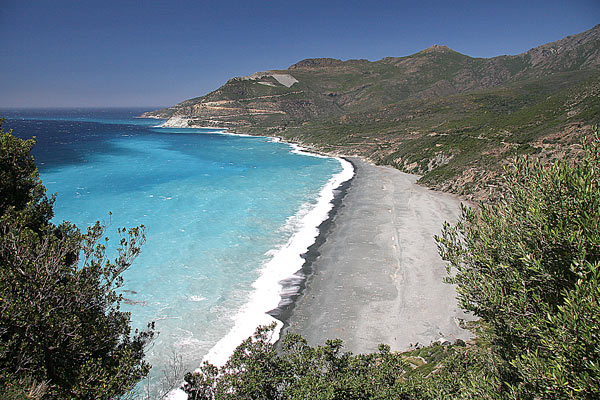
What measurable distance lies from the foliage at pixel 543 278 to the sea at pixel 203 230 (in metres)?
11.0

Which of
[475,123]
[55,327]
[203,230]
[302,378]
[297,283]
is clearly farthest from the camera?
[475,123]

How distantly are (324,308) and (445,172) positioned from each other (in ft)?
122

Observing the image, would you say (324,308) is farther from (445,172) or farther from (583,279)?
(445,172)

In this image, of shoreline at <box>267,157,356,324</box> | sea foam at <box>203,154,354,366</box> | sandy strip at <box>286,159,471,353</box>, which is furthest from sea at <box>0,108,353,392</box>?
sandy strip at <box>286,159,471,353</box>

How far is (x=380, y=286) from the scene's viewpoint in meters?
19.7

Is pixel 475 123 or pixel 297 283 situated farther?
pixel 475 123

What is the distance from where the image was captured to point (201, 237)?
97.0 feet

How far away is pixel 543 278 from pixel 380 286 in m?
13.5

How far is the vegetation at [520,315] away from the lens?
17.5ft

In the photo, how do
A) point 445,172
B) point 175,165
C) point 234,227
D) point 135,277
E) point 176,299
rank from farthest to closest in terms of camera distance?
point 175,165
point 445,172
point 234,227
point 135,277
point 176,299

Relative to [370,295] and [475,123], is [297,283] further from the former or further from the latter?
[475,123]

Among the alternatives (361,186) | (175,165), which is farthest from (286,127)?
(361,186)

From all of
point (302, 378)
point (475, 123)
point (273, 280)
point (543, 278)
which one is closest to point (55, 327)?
point (302, 378)

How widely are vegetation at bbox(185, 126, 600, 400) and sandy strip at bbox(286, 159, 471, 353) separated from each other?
20.1 ft
